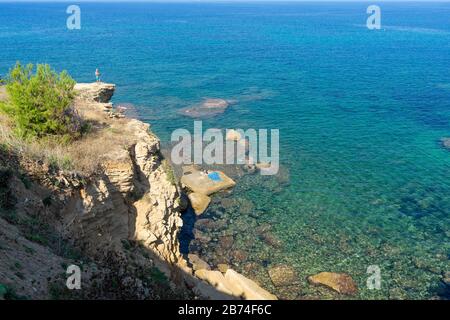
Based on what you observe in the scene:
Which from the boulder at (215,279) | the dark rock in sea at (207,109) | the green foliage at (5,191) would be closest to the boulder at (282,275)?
the boulder at (215,279)

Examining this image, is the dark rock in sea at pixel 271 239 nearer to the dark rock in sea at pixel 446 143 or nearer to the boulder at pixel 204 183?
the boulder at pixel 204 183

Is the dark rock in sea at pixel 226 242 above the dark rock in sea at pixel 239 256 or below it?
above

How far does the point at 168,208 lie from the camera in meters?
25.9

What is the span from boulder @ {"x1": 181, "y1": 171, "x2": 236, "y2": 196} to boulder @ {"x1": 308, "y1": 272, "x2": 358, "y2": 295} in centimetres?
1335

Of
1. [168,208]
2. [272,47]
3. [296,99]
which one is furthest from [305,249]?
[272,47]

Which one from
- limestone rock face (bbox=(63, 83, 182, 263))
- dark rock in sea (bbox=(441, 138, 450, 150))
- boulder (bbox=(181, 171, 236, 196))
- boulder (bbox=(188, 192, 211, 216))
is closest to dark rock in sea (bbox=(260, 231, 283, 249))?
boulder (bbox=(188, 192, 211, 216))

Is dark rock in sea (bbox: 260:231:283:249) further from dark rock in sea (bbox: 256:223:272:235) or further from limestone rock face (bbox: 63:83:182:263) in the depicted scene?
limestone rock face (bbox: 63:83:182:263)

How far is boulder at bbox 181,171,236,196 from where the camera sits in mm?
36281

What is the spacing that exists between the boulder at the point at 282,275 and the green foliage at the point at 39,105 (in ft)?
52.4

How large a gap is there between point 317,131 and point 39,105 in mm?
38195

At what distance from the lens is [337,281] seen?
26.0 m

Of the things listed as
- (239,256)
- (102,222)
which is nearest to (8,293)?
(102,222)

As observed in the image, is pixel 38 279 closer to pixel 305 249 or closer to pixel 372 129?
pixel 305 249

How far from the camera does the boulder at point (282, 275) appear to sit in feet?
86.0
